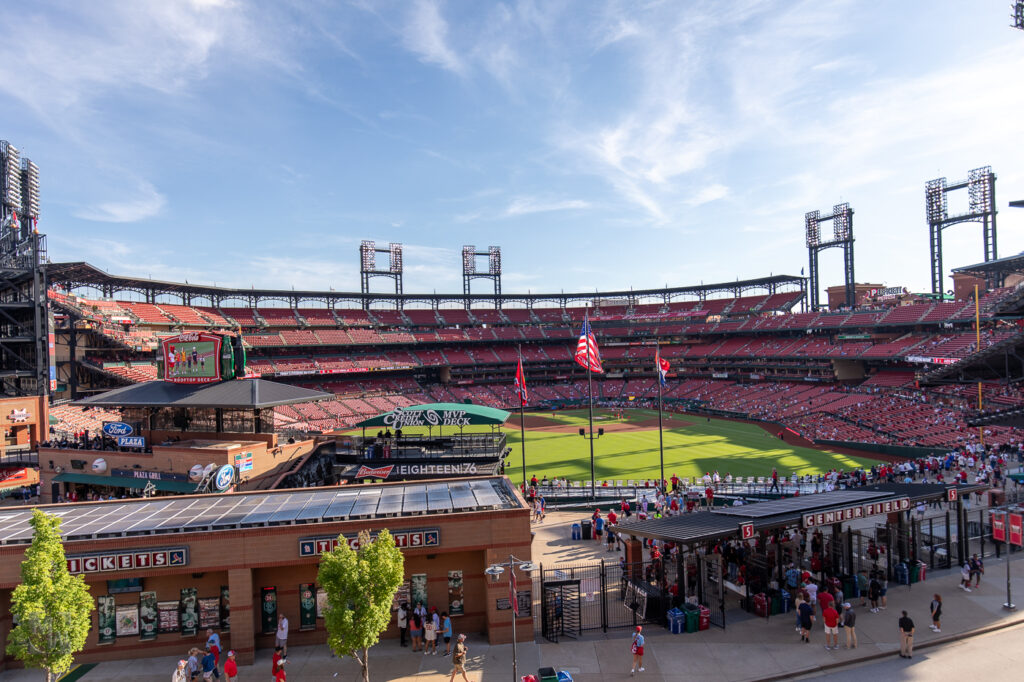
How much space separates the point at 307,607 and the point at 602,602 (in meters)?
8.66

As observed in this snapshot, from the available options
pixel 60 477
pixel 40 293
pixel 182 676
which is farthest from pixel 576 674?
pixel 40 293

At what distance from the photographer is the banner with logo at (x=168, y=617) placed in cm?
1548

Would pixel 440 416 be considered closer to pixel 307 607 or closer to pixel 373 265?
pixel 307 607

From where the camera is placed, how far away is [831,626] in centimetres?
1472

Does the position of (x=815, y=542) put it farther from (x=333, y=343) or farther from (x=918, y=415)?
(x=333, y=343)

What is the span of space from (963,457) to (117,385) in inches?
2882

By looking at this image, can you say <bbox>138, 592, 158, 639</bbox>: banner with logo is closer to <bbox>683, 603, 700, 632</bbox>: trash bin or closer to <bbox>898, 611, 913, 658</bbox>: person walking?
<bbox>683, 603, 700, 632</bbox>: trash bin

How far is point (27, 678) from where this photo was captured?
47.1 ft

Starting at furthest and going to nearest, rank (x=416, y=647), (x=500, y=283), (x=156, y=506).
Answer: (x=500, y=283) < (x=156, y=506) < (x=416, y=647)

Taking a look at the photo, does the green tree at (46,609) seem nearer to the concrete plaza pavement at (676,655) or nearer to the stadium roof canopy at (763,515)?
the concrete plaza pavement at (676,655)

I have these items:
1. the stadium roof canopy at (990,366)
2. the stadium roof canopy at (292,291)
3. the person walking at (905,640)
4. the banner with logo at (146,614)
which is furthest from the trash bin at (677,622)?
the stadium roof canopy at (292,291)

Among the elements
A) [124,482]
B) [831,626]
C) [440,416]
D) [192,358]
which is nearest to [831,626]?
[831,626]

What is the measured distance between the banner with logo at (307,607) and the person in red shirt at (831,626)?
1409 cm

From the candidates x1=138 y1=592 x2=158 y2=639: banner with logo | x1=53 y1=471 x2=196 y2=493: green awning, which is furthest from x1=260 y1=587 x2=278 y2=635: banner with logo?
x1=53 y1=471 x2=196 y2=493: green awning
